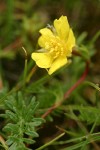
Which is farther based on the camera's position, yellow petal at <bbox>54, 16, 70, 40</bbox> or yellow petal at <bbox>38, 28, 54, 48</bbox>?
yellow petal at <bbox>38, 28, 54, 48</bbox>

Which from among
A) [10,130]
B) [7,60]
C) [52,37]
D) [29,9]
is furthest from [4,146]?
[29,9]

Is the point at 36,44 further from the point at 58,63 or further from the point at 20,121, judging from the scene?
the point at 20,121

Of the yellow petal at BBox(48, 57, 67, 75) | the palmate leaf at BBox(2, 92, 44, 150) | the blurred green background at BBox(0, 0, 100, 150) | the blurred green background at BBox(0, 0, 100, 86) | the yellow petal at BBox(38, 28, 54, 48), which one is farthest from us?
the blurred green background at BBox(0, 0, 100, 86)

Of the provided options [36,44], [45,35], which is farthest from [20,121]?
[36,44]

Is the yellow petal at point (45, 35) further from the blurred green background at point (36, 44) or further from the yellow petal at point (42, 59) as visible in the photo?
the blurred green background at point (36, 44)

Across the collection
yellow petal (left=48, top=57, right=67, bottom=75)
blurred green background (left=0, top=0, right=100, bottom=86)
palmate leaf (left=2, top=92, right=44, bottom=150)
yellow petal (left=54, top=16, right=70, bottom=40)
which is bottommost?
palmate leaf (left=2, top=92, right=44, bottom=150)

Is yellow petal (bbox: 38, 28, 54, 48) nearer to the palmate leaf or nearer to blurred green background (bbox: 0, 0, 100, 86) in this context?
the palmate leaf

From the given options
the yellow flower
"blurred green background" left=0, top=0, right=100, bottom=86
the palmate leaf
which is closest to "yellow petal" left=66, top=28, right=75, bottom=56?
the yellow flower
